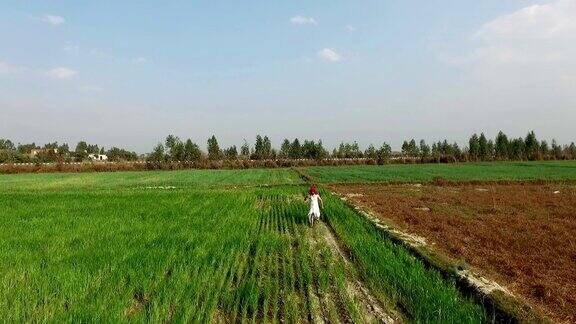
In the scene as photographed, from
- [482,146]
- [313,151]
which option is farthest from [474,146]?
[313,151]

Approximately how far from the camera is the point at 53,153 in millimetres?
102750

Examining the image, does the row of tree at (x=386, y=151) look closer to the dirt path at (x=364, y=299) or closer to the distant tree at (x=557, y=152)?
the distant tree at (x=557, y=152)

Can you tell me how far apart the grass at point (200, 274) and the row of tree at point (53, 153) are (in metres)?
88.9

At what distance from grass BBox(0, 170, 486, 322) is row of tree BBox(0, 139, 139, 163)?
292 feet

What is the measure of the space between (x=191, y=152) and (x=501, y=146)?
227 feet

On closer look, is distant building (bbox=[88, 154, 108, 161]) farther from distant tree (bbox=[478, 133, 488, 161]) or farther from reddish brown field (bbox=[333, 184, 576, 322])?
reddish brown field (bbox=[333, 184, 576, 322])

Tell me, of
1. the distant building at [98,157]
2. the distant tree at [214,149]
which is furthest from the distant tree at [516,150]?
the distant building at [98,157]

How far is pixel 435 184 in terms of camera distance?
112 feet

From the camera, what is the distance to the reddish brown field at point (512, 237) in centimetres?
697

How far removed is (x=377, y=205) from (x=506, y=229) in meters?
7.35

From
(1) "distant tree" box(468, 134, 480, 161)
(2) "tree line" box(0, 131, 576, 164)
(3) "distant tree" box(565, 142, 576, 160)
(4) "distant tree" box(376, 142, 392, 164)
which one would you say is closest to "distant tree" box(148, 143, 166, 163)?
(2) "tree line" box(0, 131, 576, 164)

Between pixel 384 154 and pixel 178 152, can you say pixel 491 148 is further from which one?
pixel 178 152

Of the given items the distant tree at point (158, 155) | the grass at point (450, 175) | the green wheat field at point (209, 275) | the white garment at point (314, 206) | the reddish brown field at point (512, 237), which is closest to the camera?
the green wheat field at point (209, 275)

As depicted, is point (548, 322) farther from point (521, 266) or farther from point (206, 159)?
point (206, 159)
